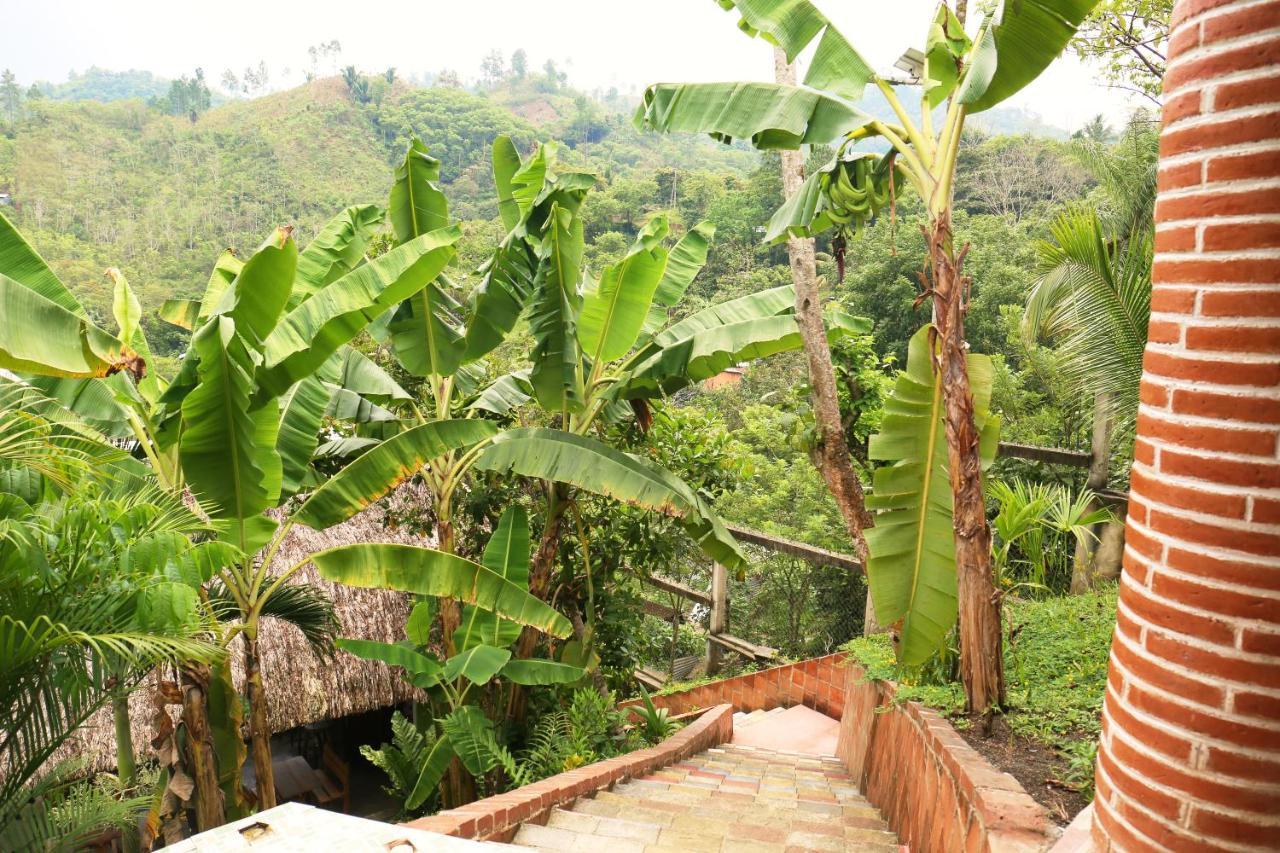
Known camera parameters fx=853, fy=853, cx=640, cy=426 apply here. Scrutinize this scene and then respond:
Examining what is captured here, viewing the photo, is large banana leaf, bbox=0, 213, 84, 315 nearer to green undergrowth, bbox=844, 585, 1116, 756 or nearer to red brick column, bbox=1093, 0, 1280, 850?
red brick column, bbox=1093, 0, 1280, 850

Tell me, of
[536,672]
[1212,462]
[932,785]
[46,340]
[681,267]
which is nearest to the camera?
[1212,462]

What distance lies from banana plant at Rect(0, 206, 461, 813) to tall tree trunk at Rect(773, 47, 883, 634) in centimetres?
218

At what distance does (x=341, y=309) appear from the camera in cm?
404

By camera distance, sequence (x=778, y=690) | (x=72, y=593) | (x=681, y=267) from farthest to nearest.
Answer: (x=778, y=690), (x=681, y=267), (x=72, y=593)

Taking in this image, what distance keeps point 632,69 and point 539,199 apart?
13491 centimetres

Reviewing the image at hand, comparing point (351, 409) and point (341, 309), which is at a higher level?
point (341, 309)

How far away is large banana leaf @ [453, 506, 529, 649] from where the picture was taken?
5.38 meters

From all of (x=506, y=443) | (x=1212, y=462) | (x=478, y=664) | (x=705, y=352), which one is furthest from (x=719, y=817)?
(x=1212, y=462)

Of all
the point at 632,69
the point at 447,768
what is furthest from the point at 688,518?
the point at 632,69

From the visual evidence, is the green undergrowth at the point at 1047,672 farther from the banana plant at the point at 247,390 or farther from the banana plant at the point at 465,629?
the banana plant at the point at 247,390

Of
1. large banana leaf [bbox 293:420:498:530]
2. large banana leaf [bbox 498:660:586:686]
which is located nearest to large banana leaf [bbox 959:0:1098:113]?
large banana leaf [bbox 293:420:498:530]

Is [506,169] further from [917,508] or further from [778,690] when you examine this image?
[778,690]

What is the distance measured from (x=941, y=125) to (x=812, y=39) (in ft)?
2.51

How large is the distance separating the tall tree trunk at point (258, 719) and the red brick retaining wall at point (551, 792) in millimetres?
1365
